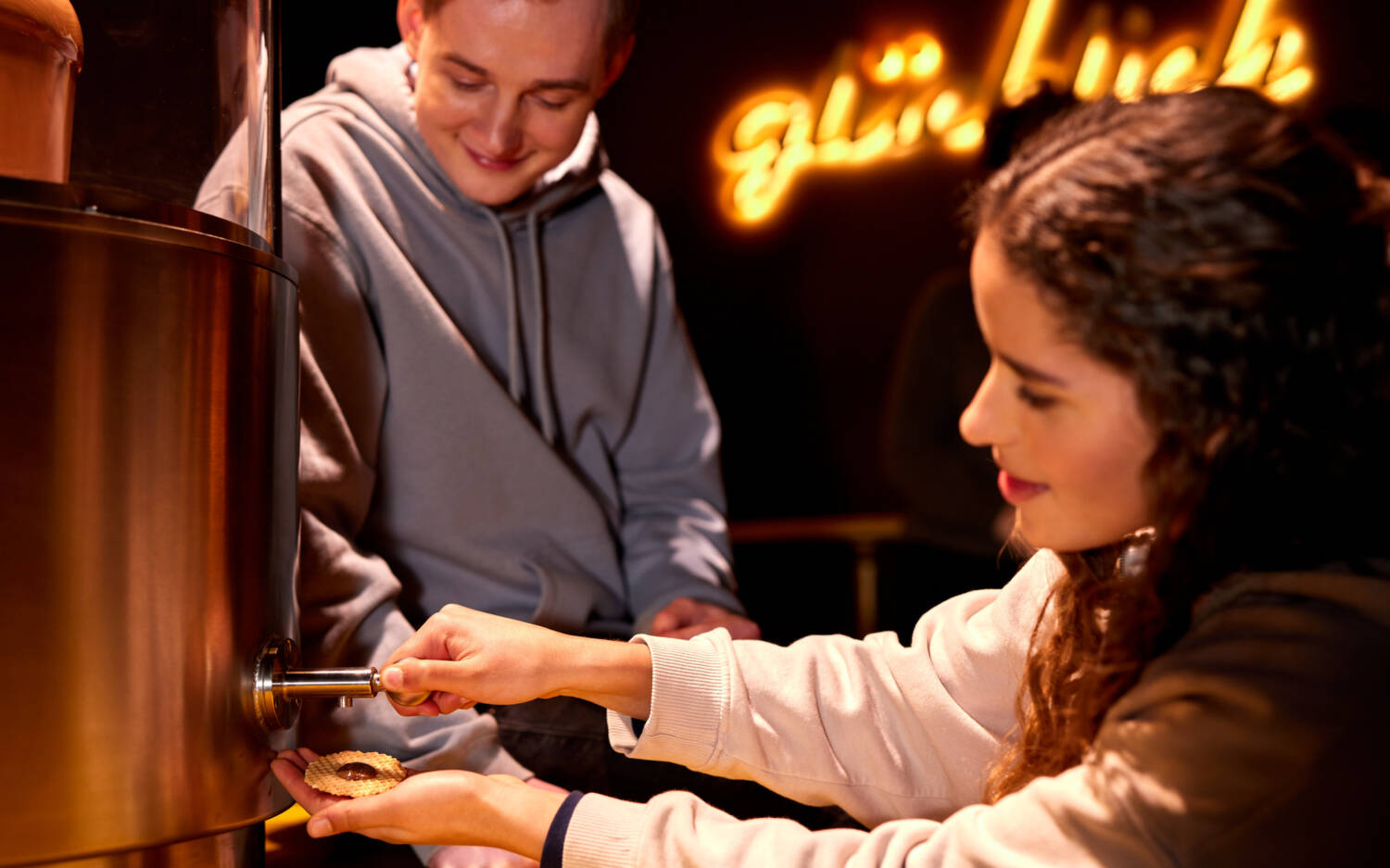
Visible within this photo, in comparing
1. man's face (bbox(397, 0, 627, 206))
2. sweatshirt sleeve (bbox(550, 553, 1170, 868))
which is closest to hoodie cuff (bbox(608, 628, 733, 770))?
sweatshirt sleeve (bbox(550, 553, 1170, 868))

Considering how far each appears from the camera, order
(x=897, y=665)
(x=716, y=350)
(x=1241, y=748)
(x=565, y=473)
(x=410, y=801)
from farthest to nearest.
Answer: (x=716, y=350)
(x=565, y=473)
(x=897, y=665)
(x=410, y=801)
(x=1241, y=748)

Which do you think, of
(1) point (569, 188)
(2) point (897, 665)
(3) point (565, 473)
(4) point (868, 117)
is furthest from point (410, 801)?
(4) point (868, 117)

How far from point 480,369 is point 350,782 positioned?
1.42ft

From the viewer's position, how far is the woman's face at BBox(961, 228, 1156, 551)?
22.0 inches

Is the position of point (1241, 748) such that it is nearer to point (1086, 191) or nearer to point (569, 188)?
point (1086, 191)

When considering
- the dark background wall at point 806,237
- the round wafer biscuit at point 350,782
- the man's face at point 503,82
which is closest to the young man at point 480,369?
the man's face at point 503,82

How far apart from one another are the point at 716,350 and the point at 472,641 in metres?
2.35

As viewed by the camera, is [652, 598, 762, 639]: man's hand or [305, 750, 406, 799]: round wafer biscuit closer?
[305, 750, 406, 799]: round wafer biscuit

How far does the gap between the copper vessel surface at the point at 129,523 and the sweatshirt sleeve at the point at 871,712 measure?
28 cm

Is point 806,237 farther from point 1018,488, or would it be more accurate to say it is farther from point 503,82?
point 1018,488

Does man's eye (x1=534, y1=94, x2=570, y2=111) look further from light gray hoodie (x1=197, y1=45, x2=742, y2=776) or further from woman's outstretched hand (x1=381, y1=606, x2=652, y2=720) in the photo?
woman's outstretched hand (x1=381, y1=606, x2=652, y2=720)

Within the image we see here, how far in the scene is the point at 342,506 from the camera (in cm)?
92

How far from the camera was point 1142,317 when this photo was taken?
0.53m

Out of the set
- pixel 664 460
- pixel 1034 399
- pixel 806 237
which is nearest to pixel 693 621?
pixel 664 460
